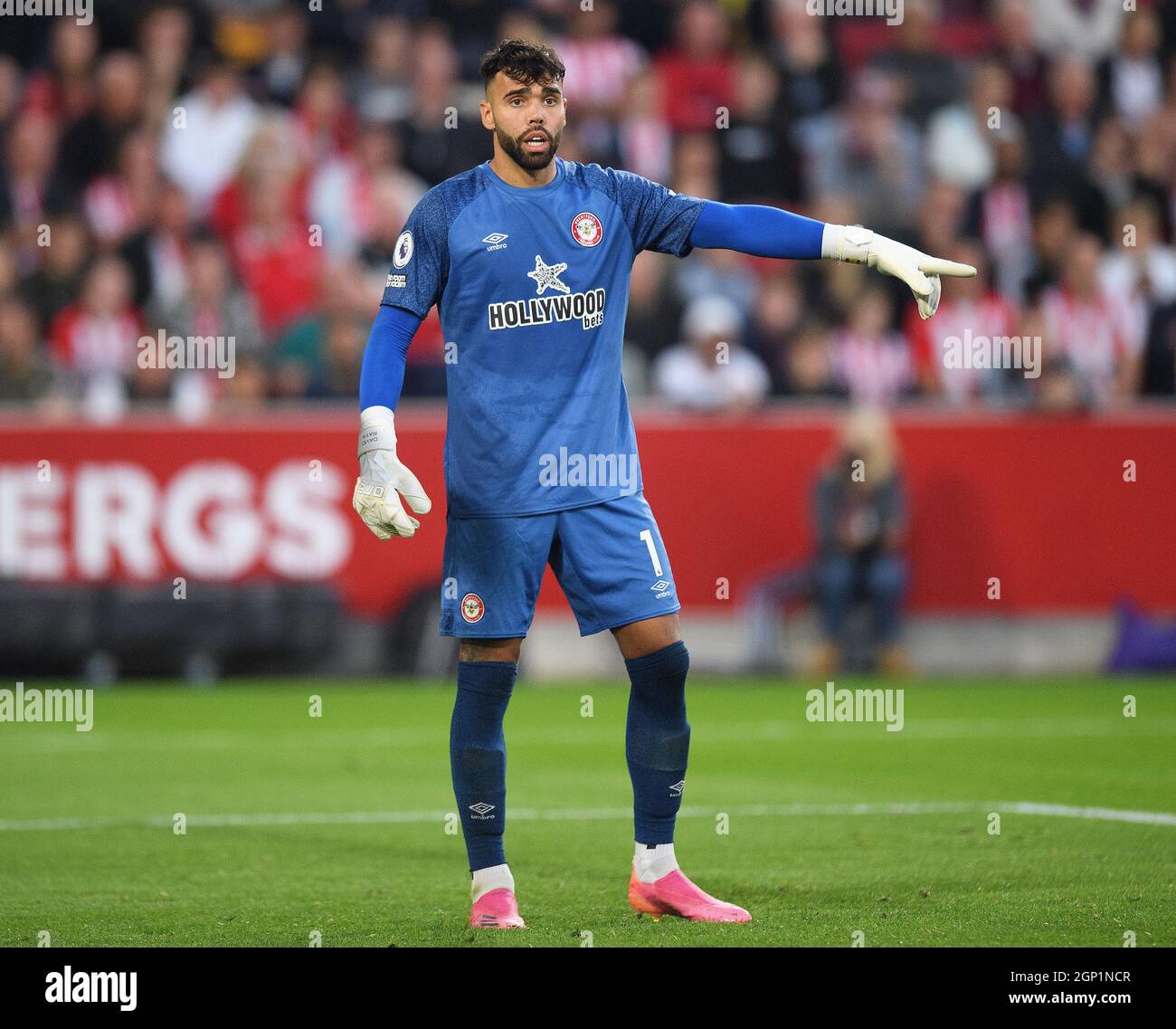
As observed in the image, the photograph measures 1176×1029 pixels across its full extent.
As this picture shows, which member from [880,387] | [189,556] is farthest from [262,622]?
[880,387]

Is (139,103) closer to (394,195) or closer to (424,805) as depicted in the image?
(394,195)

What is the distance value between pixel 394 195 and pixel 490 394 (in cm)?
1045

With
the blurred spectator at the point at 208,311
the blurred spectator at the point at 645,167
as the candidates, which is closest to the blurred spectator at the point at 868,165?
the blurred spectator at the point at 645,167

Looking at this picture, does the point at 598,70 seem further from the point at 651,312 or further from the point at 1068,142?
the point at 1068,142

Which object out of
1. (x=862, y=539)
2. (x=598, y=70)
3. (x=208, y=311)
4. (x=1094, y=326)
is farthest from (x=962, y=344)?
(x=208, y=311)

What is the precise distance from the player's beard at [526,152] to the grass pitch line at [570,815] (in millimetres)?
3235

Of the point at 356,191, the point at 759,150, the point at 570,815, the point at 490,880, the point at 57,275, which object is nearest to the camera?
the point at 490,880

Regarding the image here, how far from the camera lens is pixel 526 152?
6074 mm

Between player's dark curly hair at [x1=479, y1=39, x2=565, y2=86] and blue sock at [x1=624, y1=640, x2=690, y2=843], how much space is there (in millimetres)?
1742

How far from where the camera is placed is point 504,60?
19.9 feet

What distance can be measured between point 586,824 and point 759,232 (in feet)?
9.93

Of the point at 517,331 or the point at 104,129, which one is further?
the point at 104,129

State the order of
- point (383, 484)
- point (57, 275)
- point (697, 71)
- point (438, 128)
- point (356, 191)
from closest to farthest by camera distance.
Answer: point (383, 484)
point (57, 275)
point (356, 191)
point (438, 128)
point (697, 71)
